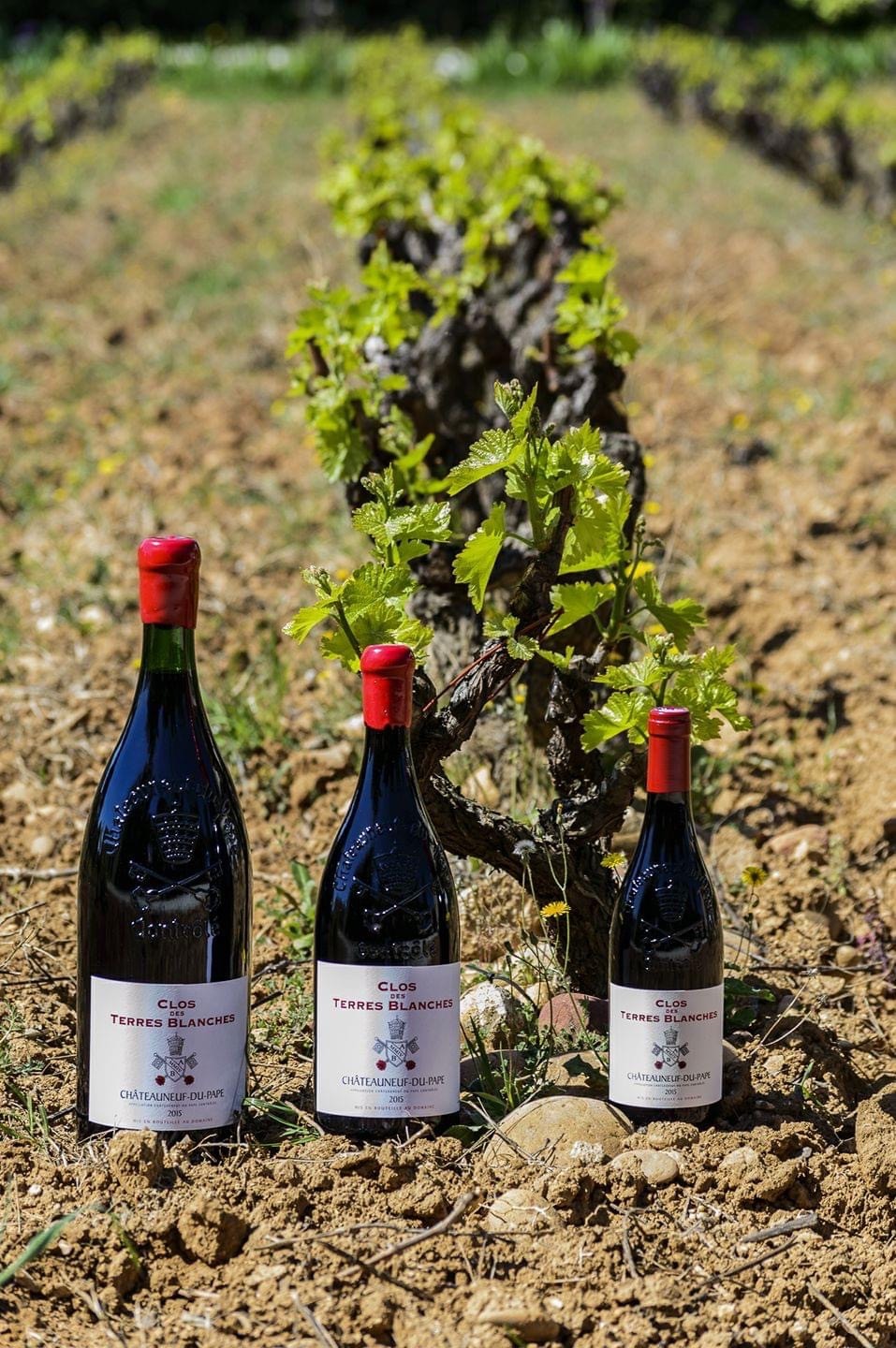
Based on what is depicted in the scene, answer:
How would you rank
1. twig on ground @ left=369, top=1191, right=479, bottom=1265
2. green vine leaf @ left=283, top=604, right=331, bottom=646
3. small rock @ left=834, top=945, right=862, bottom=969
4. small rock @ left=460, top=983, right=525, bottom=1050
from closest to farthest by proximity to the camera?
twig on ground @ left=369, top=1191, right=479, bottom=1265 → green vine leaf @ left=283, top=604, right=331, bottom=646 → small rock @ left=460, top=983, right=525, bottom=1050 → small rock @ left=834, top=945, right=862, bottom=969

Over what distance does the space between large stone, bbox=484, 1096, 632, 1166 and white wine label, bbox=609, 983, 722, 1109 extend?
42 millimetres

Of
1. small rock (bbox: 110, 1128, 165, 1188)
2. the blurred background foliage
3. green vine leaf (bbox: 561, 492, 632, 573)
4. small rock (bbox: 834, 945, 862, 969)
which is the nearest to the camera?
small rock (bbox: 110, 1128, 165, 1188)

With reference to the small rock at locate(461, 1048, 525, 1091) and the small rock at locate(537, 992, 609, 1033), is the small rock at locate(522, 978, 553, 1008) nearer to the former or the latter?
the small rock at locate(537, 992, 609, 1033)

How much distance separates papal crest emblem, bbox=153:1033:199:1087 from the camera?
6.31ft

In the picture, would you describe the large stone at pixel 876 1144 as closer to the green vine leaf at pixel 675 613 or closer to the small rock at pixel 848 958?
the small rock at pixel 848 958

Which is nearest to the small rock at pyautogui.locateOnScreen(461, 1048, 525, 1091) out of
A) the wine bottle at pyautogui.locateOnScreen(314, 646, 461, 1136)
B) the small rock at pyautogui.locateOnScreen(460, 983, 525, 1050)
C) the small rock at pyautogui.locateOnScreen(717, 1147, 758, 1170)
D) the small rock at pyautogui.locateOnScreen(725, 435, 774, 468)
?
the small rock at pyautogui.locateOnScreen(460, 983, 525, 1050)

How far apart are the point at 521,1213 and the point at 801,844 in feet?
4.97

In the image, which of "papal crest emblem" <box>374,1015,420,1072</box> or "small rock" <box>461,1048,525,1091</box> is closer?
"papal crest emblem" <box>374,1015,420,1072</box>

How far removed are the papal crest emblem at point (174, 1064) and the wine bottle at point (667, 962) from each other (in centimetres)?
60

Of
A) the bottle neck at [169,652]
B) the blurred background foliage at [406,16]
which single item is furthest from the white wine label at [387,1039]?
the blurred background foliage at [406,16]

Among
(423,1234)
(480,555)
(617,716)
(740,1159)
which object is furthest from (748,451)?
(423,1234)

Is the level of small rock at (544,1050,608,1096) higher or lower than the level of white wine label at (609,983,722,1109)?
lower

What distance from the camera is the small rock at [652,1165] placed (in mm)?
1960

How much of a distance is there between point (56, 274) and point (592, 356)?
5764 mm
